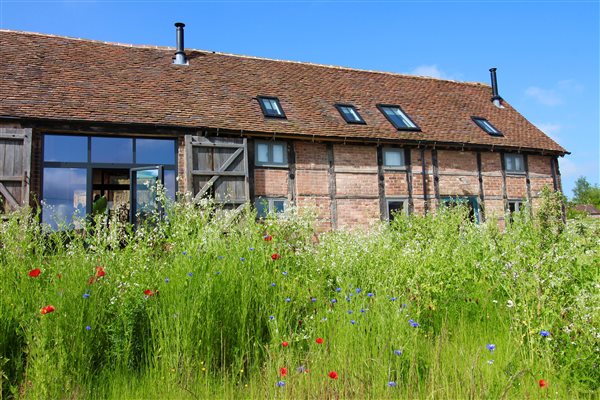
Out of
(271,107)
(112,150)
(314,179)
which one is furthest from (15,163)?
(314,179)

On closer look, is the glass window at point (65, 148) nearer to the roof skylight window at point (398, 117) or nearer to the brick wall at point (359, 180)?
the brick wall at point (359, 180)

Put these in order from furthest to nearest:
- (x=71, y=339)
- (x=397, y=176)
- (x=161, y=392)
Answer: (x=397, y=176) < (x=71, y=339) < (x=161, y=392)

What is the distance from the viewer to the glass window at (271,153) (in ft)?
39.3

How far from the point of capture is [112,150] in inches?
436

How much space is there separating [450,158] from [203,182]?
7.71 m

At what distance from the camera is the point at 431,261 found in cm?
455

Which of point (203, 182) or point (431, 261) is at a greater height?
point (203, 182)

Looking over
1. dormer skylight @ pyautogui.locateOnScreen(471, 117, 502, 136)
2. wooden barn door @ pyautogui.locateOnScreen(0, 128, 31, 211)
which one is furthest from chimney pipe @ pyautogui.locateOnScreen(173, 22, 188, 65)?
dormer skylight @ pyautogui.locateOnScreen(471, 117, 502, 136)

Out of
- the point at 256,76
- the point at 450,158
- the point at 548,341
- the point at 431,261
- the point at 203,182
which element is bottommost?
the point at 548,341

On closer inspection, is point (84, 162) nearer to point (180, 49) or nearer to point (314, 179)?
point (180, 49)

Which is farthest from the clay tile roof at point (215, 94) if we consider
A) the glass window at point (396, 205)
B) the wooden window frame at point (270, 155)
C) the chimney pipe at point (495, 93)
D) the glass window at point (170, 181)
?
the glass window at point (396, 205)

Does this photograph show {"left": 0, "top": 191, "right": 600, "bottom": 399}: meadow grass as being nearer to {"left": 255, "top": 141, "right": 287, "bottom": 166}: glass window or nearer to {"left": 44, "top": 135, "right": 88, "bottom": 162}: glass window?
{"left": 44, "top": 135, "right": 88, "bottom": 162}: glass window

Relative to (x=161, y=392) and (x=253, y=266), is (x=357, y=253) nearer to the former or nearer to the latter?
(x=253, y=266)

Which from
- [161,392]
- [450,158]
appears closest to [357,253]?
[161,392]
